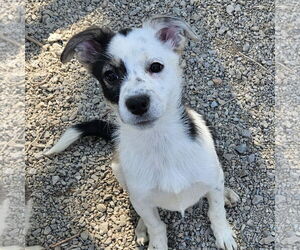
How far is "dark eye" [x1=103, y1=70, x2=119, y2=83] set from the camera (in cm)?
333

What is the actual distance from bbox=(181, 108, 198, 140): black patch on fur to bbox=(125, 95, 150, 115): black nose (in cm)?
48

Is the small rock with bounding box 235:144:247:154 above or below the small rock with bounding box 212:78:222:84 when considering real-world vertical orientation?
below

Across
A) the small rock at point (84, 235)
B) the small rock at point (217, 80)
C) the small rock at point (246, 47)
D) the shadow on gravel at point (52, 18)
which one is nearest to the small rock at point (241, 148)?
the small rock at point (217, 80)

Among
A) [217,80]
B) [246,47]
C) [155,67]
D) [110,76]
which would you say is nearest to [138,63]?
[155,67]

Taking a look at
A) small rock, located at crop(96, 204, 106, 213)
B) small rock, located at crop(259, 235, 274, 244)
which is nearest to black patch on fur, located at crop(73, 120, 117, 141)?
small rock, located at crop(96, 204, 106, 213)

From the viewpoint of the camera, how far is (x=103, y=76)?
343 centimetres

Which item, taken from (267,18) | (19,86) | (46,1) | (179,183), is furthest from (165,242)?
(46,1)

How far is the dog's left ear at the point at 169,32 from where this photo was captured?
139 inches

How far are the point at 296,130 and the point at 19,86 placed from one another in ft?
7.74

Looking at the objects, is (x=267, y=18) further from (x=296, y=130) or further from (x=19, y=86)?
(x=19, y=86)

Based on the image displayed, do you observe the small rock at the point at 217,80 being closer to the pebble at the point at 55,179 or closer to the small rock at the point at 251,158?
the small rock at the point at 251,158

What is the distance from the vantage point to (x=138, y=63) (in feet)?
10.6

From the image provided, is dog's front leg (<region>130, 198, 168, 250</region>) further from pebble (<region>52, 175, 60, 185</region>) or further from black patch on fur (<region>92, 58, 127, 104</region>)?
pebble (<region>52, 175, 60, 185</region>)

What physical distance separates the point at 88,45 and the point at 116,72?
36cm
